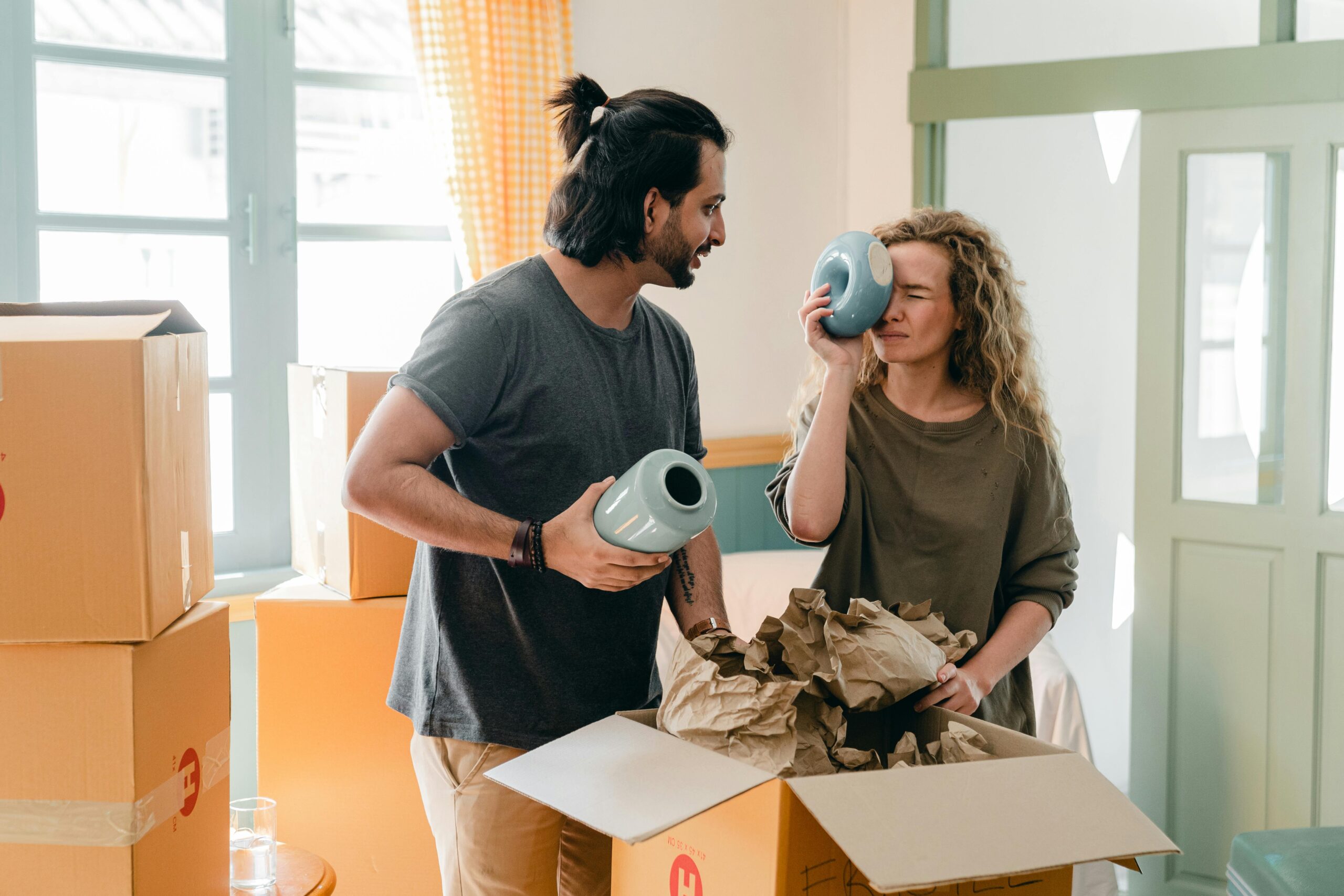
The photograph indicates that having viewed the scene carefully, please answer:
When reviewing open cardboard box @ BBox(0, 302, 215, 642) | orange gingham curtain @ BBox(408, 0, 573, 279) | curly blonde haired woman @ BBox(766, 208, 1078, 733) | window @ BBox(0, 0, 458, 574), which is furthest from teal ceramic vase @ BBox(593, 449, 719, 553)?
orange gingham curtain @ BBox(408, 0, 573, 279)

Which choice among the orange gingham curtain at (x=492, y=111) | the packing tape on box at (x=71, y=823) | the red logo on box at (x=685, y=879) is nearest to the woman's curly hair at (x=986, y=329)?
the red logo on box at (x=685, y=879)

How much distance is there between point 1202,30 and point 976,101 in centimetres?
62

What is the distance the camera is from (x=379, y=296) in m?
2.93

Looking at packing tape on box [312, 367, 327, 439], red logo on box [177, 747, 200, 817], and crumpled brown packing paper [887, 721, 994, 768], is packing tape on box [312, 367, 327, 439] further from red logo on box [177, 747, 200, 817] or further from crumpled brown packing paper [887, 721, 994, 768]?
crumpled brown packing paper [887, 721, 994, 768]

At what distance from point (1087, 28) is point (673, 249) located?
2.22 metres

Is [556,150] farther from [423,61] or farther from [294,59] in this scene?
[294,59]

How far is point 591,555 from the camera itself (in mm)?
1187

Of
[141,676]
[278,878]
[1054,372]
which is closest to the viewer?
[141,676]

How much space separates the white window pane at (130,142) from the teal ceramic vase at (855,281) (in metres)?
1.76

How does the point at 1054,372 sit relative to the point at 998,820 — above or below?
above

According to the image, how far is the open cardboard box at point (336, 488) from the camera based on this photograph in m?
1.94

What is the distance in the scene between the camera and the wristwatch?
144cm

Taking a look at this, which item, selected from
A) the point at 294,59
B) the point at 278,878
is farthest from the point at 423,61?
the point at 278,878

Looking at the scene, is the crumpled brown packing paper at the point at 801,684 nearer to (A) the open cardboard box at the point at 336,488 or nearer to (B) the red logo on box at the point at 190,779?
(B) the red logo on box at the point at 190,779
